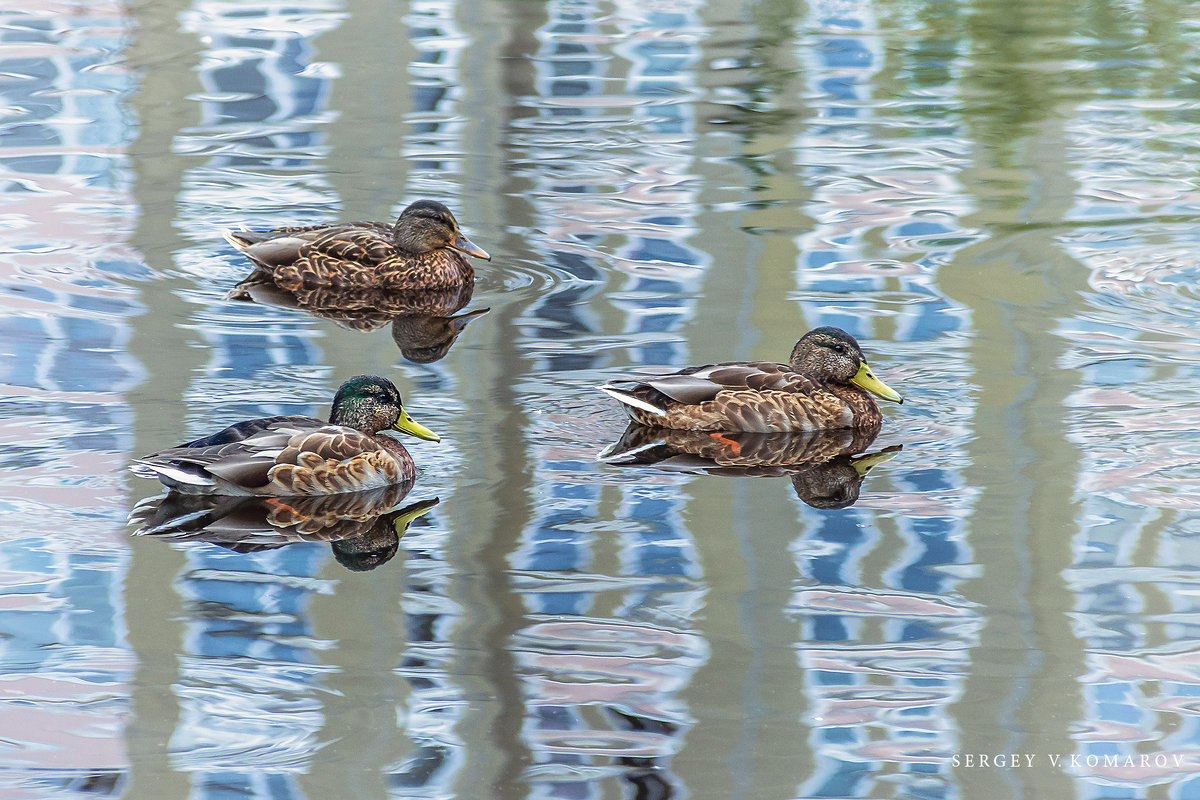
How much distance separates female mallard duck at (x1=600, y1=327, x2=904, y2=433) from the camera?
8531mm

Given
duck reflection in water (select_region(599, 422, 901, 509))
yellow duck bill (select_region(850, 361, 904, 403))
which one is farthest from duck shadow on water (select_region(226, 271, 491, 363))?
yellow duck bill (select_region(850, 361, 904, 403))

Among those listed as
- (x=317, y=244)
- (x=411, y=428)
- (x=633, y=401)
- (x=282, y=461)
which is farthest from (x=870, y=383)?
(x=317, y=244)

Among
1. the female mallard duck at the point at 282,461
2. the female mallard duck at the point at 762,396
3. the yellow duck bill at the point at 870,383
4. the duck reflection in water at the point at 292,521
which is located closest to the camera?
the duck reflection in water at the point at 292,521

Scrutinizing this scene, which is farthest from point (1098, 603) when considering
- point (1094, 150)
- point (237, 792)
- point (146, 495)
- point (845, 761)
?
point (1094, 150)

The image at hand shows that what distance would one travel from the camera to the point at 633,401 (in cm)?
843

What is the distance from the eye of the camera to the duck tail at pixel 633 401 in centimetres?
843

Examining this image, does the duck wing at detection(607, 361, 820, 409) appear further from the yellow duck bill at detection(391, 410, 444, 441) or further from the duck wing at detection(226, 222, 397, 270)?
Answer: the duck wing at detection(226, 222, 397, 270)

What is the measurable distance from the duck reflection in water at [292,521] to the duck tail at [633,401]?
1.16 metres

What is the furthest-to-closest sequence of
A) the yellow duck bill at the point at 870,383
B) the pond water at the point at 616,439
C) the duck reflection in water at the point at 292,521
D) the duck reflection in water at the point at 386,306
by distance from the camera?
the duck reflection in water at the point at 386,306 < the yellow duck bill at the point at 870,383 < the duck reflection in water at the point at 292,521 < the pond water at the point at 616,439

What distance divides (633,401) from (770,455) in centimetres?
69

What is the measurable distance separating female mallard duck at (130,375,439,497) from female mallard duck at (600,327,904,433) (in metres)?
1.25

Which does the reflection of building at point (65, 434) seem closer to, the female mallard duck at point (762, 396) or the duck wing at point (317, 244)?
the duck wing at point (317, 244)

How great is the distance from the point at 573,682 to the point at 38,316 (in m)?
5.24

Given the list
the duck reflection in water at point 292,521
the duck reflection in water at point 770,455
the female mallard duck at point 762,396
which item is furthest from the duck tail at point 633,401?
the duck reflection in water at point 292,521
